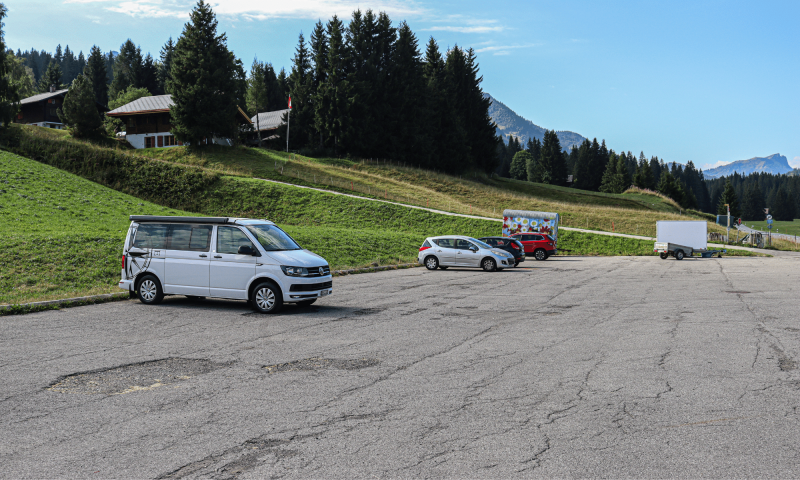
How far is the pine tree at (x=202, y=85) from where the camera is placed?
199ft

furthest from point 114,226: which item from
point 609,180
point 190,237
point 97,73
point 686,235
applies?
point 609,180

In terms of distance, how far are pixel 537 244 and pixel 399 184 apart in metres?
29.6

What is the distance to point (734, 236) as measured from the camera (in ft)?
176

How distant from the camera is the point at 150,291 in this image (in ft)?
43.3

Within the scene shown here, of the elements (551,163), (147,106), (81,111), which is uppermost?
(551,163)

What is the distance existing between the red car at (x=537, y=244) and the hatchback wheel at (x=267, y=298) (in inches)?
965

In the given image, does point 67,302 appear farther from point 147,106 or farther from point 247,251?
point 147,106

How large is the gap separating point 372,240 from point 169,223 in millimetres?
17935

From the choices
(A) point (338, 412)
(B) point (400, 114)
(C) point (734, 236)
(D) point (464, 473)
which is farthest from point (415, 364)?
(B) point (400, 114)

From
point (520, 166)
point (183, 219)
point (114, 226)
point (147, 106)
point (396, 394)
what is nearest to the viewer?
point (396, 394)

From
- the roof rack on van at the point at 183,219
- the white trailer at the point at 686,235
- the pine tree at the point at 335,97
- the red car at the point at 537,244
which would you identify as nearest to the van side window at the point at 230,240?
the roof rack on van at the point at 183,219

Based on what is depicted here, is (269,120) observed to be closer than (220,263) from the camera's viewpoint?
No

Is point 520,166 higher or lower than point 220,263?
higher

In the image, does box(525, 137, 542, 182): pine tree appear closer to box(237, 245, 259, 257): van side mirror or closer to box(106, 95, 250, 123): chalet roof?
box(106, 95, 250, 123): chalet roof
